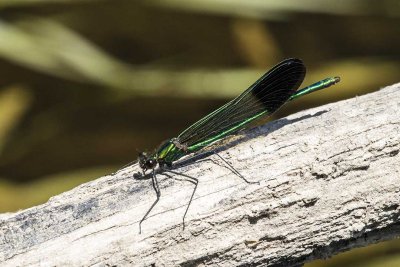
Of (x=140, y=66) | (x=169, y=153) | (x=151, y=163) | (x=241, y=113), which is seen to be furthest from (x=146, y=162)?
(x=140, y=66)

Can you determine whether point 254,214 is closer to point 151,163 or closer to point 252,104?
point 151,163

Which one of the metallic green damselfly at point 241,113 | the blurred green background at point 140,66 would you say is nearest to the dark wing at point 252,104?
the metallic green damselfly at point 241,113

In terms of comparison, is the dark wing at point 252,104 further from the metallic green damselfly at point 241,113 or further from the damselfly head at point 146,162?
the damselfly head at point 146,162

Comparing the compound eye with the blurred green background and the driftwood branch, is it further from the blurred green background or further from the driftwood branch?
the blurred green background

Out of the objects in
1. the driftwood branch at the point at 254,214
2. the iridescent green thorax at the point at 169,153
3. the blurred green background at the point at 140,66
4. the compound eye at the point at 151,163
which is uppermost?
the blurred green background at the point at 140,66

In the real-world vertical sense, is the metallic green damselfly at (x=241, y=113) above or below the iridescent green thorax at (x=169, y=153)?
above

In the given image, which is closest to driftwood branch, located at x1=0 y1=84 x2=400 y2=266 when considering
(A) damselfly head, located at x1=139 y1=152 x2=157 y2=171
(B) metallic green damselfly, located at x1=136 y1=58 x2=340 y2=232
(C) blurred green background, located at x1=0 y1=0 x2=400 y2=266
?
(A) damselfly head, located at x1=139 y1=152 x2=157 y2=171

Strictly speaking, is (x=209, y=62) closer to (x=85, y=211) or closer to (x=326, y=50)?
(x=326, y=50)
